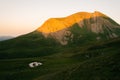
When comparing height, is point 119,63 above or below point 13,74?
above

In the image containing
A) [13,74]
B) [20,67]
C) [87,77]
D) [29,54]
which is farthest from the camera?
[29,54]

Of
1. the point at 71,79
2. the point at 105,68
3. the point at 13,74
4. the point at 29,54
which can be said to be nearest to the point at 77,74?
the point at 71,79

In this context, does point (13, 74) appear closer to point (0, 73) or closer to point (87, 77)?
→ point (0, 73)

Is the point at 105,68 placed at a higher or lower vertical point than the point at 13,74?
higher

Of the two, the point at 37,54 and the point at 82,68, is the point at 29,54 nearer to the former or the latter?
the point at 37,54

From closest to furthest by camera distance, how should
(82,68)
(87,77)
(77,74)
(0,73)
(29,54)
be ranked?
(87,77) → (77,74) → (82,68) → (0,73) → (29,54)

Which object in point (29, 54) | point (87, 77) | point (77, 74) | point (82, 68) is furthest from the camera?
point (29, 54)

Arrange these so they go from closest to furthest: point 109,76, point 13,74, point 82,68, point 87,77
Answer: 1. point 109,76
2. point 87,77
3. point 82,68
4. point 13,74

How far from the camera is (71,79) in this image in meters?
47.8

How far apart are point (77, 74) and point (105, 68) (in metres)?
6.70

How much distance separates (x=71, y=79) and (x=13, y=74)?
45.1m

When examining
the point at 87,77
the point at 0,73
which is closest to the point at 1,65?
the point at 0,73

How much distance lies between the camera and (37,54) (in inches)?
7589

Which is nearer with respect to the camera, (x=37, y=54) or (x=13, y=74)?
(x=13, y=74)
